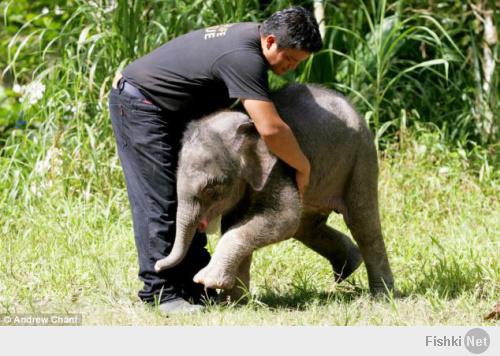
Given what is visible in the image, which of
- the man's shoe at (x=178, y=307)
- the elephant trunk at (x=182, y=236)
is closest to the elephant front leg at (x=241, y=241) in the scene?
the elephant trunk at (x=182, y=236)

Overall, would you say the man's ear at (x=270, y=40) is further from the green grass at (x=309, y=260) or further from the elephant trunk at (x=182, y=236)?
the green grass at (x=309, y=260)

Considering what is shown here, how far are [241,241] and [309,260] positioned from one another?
147cm

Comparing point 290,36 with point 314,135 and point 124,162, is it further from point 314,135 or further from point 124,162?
point 124,162

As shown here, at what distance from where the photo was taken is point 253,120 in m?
4.94

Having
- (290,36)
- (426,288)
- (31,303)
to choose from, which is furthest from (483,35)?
(31,303)

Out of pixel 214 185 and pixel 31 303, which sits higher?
pixel 214 185

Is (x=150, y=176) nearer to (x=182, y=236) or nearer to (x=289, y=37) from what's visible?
(x=182, y=236)

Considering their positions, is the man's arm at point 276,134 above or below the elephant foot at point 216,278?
above

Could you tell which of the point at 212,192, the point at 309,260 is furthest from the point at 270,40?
the point at 309,260

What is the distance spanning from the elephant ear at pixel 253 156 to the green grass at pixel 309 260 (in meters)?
0.76

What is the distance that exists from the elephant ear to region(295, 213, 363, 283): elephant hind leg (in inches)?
30.7

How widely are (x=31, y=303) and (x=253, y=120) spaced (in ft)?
5.63

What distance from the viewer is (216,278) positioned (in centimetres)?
503

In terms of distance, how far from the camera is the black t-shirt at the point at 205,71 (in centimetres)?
485
